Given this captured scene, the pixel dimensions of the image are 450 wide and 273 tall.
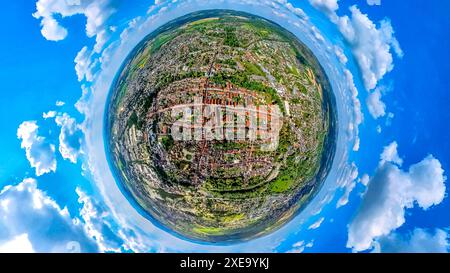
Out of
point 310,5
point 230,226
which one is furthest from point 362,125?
point 230,226

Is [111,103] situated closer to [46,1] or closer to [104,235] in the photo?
[46,1]

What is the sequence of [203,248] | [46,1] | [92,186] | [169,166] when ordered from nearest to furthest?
1. [169,166]
2. [46,1]
3. [92,186]
4. [203,248]

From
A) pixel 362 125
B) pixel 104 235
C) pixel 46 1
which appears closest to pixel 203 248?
pixel 104 235

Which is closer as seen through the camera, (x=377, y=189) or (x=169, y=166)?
(x=169, y=166)

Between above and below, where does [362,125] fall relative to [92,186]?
above

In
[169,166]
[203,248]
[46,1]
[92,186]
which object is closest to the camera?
[169,166]

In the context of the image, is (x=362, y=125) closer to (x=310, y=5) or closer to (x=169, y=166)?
(x=310, y=5)

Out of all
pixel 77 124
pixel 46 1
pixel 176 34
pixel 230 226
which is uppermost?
pixel 46 1
